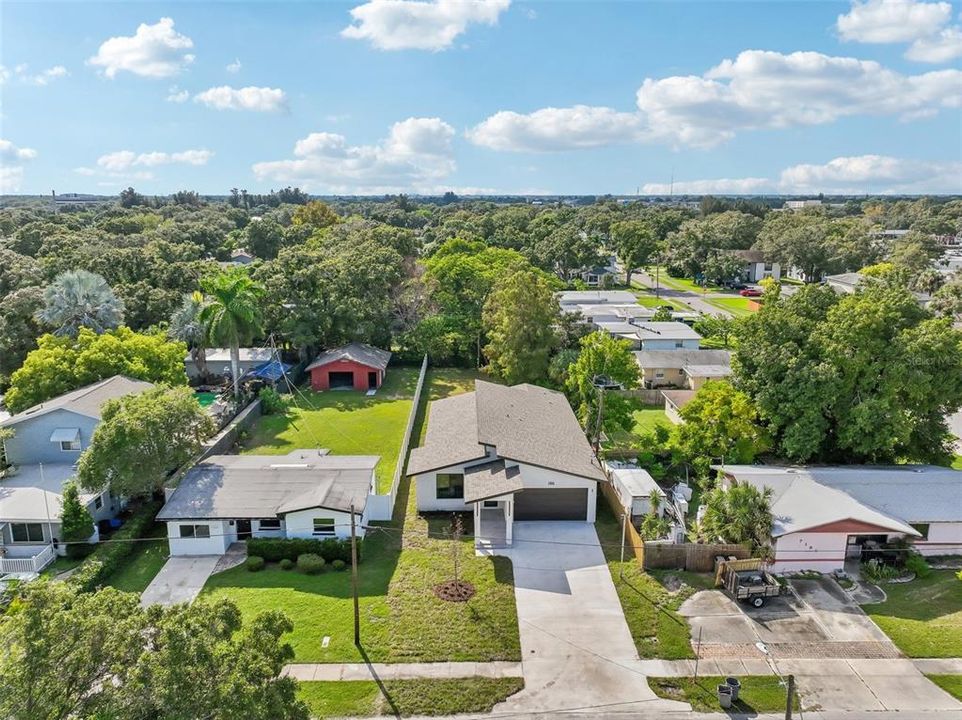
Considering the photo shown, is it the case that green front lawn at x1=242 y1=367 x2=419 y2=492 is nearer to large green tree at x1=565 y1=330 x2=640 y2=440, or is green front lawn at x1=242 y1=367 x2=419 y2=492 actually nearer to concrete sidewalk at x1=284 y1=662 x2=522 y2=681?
large green tree at x1=565 y1=330 x2=640 y2=440

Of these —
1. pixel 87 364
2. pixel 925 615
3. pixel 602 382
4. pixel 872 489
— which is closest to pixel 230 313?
pixel 87 364

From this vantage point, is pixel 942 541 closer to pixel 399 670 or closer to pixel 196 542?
pixel 399 670

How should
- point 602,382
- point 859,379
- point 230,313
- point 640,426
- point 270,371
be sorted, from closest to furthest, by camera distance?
point 859,379
point 602,382
point 640,426
point 230,313
point 270,371

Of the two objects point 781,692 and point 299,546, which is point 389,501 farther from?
point 781,692

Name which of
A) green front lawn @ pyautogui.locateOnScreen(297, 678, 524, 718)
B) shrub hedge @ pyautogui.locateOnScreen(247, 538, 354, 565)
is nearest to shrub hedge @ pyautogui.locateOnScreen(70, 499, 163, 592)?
shrub hedge @ pyautogui.locateOnScreen(247, 538, 354, 565)

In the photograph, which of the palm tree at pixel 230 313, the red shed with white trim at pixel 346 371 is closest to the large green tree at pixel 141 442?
the palm tree at pixel 230 313

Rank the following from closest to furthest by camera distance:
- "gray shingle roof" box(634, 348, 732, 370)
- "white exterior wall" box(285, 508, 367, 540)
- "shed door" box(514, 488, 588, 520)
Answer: "white exterior wall" box(285, 508, 367, 540)
"shed door" box(514, 488, 588, 520)
"gray shingle roof" box(634, 348, 732, 370)
